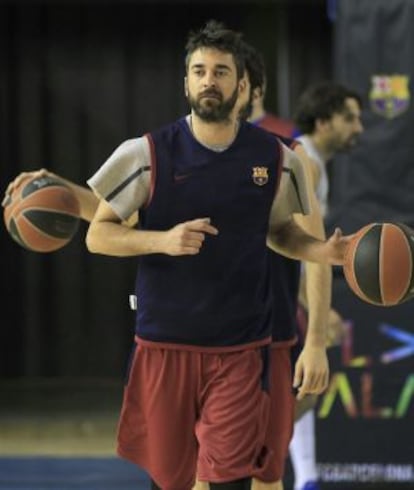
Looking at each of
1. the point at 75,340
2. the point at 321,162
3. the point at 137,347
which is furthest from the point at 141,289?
the point at 75,340

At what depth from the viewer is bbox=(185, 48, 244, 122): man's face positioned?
4.25 m

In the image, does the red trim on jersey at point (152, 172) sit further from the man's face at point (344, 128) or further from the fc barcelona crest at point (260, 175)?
the man's face at point (344, 128)

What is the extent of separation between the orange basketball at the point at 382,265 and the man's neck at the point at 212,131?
0.54 m

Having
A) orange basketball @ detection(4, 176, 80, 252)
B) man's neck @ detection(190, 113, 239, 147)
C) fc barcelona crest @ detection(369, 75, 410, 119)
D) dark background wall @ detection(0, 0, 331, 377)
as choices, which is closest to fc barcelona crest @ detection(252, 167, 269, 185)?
man's neck @ detection(190, 113, 239, 147)

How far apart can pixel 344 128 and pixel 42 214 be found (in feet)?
6.72

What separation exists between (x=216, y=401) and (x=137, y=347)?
319mm

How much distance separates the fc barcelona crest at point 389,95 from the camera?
269 inches

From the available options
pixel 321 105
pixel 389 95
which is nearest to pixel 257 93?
pixel 321 105

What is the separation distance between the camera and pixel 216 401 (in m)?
4.34

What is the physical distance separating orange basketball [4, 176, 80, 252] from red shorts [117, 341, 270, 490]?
2.02 feet

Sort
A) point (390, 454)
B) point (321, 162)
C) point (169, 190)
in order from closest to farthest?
point (169, 190), point (321, 162), point (390, 454)

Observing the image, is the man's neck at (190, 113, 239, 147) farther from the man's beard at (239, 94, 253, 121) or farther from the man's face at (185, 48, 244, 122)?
the man's beard at (239, 94, 253, 121)

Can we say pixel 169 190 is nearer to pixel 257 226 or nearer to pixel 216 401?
pixel 257 226

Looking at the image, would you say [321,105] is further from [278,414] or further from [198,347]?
[198,347]
